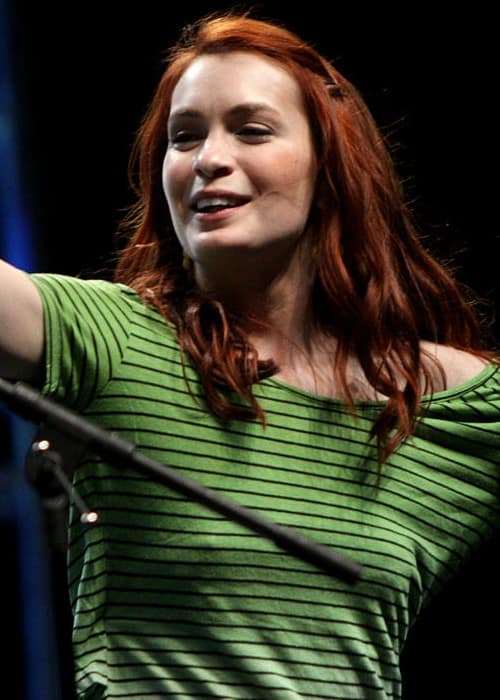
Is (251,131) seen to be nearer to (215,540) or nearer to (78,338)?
(78,338)

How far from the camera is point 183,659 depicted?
4.99ft

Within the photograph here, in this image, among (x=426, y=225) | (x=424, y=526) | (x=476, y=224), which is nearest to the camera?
(x=424, y=526)

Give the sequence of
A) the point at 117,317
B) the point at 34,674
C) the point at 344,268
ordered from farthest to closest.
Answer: the point at 34,674 → the point at 344,268 → the point at 117,317

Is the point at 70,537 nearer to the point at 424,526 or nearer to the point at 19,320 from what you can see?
the point at 19,320

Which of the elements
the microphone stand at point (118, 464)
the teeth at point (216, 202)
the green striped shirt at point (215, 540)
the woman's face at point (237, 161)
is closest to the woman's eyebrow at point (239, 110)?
the woman's face at point (237, 161)

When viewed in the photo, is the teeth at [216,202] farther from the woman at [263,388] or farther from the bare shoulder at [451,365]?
the bare shoulder at [451,365]

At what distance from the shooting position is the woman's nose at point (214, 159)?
170cm

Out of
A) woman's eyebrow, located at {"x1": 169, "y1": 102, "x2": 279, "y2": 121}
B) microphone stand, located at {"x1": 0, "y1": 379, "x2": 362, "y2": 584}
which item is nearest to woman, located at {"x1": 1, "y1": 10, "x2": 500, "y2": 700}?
woman's eyebrow, located at {"x1": 169, "y1": 102, "x2": 279, "y2": 121}

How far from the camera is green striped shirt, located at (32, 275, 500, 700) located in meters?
1.53

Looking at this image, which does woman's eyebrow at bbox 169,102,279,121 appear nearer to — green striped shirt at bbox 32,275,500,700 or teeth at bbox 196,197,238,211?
teeth at bbox 196,197,238,211

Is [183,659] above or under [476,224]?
under

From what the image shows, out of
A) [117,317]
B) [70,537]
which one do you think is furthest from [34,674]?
[117,317]

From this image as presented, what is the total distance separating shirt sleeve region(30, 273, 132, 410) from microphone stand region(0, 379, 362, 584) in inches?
13.9

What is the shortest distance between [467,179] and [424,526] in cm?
97
